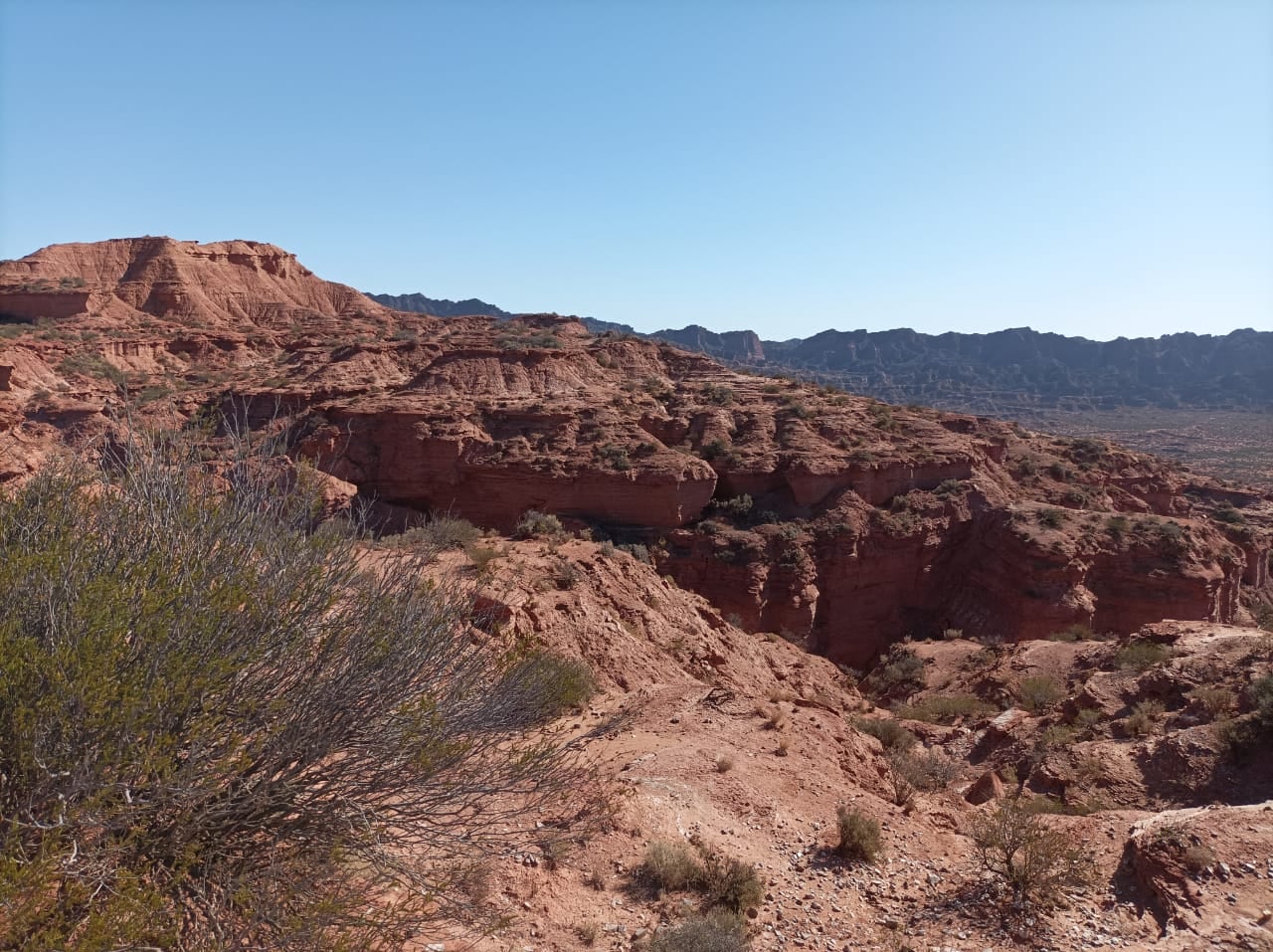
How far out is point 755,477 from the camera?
24625mm

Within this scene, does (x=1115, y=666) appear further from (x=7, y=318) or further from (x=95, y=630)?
(x=7, y=318)

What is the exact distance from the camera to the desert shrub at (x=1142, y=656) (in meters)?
12.7

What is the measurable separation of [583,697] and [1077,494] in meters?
24.7

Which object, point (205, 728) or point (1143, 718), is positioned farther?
point (1143, 718)

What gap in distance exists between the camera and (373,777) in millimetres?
4336

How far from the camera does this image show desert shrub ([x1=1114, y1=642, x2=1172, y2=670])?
12.7 meters

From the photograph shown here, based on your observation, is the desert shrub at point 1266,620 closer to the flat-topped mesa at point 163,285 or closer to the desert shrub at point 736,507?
the desert shrub at point 736,507

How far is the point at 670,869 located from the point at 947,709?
10030 millimetres

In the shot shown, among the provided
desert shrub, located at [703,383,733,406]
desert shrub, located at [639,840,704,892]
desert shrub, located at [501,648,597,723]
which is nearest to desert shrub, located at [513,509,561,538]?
desert shrub, located at [501,648,597,723]

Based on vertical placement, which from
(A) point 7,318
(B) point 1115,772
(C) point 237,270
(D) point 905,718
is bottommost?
(D) point 905,718

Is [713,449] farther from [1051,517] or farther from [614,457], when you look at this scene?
[1051,517]

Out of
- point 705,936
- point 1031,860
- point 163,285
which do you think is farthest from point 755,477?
point 163,285

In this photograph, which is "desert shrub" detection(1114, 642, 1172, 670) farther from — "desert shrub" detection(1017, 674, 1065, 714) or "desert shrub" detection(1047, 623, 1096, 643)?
"desert shrub" detection(1047, 623, 1096, 643)

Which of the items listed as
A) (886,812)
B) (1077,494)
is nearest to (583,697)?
(886,812)
